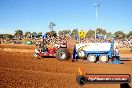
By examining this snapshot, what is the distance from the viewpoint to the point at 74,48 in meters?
19.1

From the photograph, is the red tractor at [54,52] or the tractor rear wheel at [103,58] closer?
the tractor rear wheel at [103,58]

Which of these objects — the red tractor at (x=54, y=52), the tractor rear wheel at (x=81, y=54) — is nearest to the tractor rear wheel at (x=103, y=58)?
the tractor rear wheel at (x=81, y=54)

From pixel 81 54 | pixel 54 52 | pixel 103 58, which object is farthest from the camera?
pixel 54 52

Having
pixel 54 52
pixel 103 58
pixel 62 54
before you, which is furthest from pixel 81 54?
pixel 54 52

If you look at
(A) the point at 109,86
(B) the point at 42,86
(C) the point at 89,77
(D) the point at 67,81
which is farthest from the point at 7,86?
(C) the point at 89,77

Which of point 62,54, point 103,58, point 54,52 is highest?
point 54,52

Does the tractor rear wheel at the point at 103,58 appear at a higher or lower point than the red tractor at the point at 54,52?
lower

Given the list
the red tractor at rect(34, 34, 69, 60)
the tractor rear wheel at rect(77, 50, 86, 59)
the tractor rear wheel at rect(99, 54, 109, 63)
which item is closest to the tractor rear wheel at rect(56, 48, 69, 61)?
the red tractor at rect(34, 34, 69, 60)

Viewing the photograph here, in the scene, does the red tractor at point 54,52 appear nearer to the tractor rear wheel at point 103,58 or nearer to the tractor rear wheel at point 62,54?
the tractor rear wheel at point 62,54

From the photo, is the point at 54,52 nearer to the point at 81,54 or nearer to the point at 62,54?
the point at 62,54

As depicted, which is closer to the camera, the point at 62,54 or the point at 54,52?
the point at 62,54

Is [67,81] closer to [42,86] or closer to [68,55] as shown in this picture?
[42,86]

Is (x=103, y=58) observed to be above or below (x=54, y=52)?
below

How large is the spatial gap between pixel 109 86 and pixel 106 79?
285 inches
